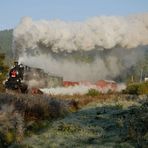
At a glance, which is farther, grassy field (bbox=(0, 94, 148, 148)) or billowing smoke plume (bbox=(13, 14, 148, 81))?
billowing smoke plume (bbox=(13, 14, 148, 81))

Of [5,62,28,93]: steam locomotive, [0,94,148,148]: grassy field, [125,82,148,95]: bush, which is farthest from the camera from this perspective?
[125,82,148,95]: bush

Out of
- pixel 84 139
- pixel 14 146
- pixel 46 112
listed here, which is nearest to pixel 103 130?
pixel 84 139

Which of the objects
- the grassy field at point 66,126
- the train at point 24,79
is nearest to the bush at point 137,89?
the train at point 24,79

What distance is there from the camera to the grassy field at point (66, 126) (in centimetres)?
1498

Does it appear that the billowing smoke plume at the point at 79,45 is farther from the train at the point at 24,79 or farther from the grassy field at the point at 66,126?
the grassy field at the point at 66,126

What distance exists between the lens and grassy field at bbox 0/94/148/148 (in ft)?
49.2

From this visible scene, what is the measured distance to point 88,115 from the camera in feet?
A: 68.1

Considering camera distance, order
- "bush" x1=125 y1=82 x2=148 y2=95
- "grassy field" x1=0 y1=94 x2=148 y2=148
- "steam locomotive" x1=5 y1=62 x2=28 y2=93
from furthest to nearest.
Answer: "bush" x1=125 y1=82 x2=148 y2=95, "steam locomotive" x1=5 y1=62 x2=28 y2=93, "grassy field" x1=0 y1=94 x2=148 y2=148

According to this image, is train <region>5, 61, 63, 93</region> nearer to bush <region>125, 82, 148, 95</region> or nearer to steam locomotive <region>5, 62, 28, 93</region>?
steam locomotive <region>5, 62, 28, 93</region>

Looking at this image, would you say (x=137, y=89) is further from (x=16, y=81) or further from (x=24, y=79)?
(x=16, y=81)

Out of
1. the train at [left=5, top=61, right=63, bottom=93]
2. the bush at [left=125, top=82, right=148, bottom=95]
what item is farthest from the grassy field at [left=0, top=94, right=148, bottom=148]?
the bush at [left=125, top=82, right=148, bottom=95]

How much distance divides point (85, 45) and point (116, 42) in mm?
4161

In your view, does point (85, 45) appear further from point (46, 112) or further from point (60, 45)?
point (46, 112)

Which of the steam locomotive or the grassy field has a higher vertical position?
the steam locomotive
